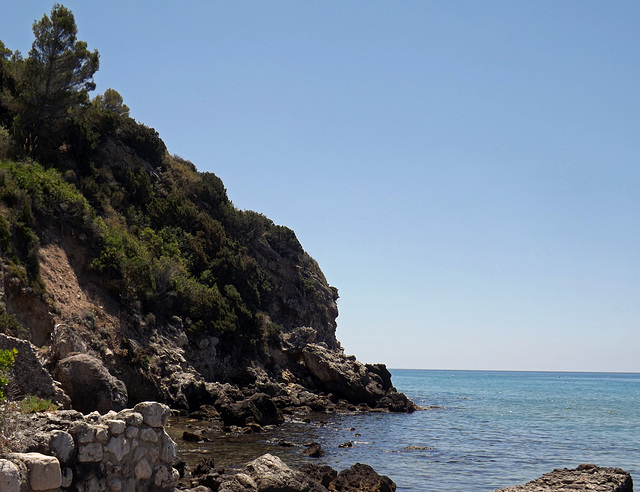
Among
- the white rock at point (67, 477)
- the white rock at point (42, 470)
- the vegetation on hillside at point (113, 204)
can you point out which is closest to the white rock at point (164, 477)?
the white rock at point (67, 477)

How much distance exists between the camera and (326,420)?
3491cm

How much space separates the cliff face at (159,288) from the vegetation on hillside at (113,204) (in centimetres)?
11

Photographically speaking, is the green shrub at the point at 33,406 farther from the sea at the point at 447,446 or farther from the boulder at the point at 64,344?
the sea at the point at 447,446

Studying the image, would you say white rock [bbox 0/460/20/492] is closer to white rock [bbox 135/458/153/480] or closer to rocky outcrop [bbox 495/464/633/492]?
white rock [bbox 135/458/153/480]

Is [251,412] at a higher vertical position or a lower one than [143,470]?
lower

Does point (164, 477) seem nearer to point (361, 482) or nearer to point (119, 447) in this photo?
point (119, 447)

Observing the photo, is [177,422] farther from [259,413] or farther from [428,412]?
[428,412]

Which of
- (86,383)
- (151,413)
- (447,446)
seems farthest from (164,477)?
(447,446)

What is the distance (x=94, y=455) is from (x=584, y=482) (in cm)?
1271

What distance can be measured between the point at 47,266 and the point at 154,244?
1160 cm

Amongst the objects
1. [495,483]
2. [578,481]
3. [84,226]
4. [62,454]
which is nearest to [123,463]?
[62,454]

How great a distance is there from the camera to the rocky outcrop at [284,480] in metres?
13.3

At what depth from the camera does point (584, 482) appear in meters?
15.4

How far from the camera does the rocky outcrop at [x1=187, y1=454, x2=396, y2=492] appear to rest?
13.3 metres
